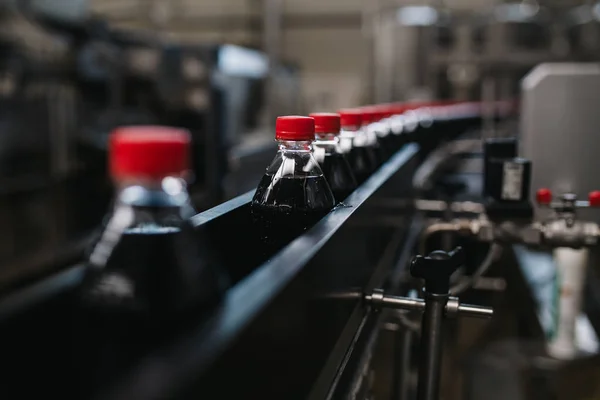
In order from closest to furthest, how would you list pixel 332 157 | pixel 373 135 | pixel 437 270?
pixel 437 270
pixel 332 157
pixel 373 135

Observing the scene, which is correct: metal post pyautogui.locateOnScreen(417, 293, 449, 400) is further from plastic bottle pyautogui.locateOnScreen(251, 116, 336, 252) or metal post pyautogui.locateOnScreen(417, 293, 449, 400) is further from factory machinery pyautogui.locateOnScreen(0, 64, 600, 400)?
plastic bottle pyautogui.locateOnScreen(251, 116, 336, 252)

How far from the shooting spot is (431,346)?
0.85m

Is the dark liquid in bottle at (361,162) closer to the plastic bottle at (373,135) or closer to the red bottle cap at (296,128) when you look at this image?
the plastic bottle at (373,135)

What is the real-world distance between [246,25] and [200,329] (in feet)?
28.8

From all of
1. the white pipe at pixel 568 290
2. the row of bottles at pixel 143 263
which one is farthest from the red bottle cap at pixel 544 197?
the row of bottles at pixel 143 263

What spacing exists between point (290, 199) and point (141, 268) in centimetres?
40

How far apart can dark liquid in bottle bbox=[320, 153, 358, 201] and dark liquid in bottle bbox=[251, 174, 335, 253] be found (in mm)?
149

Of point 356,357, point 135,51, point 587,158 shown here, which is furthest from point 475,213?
point 135,51

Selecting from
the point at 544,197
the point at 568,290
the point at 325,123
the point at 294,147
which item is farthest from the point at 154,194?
the point at 568,290

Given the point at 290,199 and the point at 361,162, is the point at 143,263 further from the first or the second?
the point at 361,162

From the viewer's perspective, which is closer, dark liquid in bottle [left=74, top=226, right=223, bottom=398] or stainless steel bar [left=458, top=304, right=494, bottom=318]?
dark liquid in bottle [left=74, top=226, right=223, bottom=398]

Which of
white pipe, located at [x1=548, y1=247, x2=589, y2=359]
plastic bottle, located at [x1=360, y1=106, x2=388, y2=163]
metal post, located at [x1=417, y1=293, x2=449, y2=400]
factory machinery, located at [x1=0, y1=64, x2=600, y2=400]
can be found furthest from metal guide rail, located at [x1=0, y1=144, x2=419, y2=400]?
white pipe, located at [x1=548, y1=247, x2=589, y2=359]

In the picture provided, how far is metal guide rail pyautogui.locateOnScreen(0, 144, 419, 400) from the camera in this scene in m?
0.35

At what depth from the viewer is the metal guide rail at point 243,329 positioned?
13.8 inches
